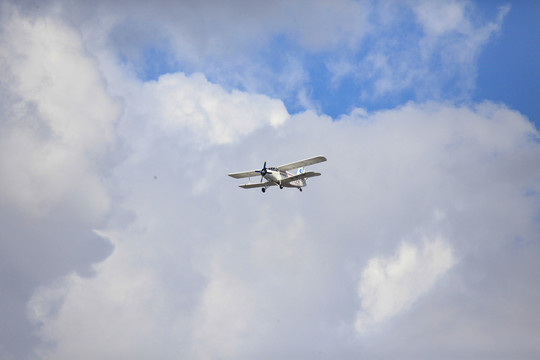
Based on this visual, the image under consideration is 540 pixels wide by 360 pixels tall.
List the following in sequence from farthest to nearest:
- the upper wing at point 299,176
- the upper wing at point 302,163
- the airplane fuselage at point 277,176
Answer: the airplane fuselage at point 277,176
the upper wing at point 302,163
the upper wing at point 299,176

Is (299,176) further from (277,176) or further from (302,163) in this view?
(277,176)

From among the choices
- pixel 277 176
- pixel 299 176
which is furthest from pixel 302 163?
pixel 277 176

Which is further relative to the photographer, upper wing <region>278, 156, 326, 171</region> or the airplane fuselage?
the airplane fuselage

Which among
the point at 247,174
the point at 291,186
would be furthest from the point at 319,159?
the point at 247,174

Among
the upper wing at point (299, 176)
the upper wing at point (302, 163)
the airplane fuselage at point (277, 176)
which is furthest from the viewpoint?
the airplane fuselage at point (277, 176)

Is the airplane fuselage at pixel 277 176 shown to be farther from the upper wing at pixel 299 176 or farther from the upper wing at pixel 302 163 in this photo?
the upper wing at pixel 302 163

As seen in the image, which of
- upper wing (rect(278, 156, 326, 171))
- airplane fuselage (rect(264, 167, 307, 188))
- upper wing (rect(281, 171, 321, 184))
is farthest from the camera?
airplane fuselage (rect(264, 167, 307, 188))

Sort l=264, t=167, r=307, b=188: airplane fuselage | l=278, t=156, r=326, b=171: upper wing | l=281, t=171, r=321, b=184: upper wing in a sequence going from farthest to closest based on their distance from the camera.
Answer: l=264, t=167, r=307, b=188: airplane fuselage
l=278, t=156, r=326, b=171: upper wing
l=281, t=171, r=321, b=184: upper wing

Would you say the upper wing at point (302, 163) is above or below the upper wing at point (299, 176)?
above

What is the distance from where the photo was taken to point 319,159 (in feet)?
377

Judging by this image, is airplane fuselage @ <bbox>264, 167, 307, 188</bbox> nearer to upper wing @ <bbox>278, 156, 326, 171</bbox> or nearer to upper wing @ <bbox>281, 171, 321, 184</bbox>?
upper wing @ <bbox>281, 171, 321, 184</bbox>

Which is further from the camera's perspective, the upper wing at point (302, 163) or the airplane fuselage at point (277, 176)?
the airplane fuselage at point (277, 176)

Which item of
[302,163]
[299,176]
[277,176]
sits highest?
[302,163]

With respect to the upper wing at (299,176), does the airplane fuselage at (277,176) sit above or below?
above
